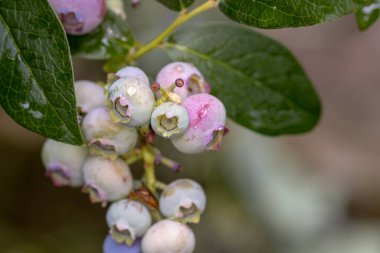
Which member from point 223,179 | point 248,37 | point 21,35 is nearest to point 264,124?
point 248,37

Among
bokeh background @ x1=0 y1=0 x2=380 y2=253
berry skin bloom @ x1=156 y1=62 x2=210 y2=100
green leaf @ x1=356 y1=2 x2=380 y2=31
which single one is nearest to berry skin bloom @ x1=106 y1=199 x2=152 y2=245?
berry skin bloom @ x1=156 y1=62 x2=210 y2=100

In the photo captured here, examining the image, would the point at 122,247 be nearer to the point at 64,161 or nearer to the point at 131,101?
the point at 64,161

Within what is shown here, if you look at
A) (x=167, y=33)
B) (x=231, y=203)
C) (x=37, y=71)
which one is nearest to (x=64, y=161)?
(x=37, y=71)

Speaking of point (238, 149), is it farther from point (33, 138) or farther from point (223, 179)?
point (33, 138)

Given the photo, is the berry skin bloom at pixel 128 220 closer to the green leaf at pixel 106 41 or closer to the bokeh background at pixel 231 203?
the green leaf at pixel 106 41

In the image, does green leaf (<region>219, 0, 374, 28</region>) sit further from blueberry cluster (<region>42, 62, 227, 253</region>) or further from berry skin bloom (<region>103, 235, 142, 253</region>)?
berry skin bloom (<region>103, 235, 142, 253</region>)
